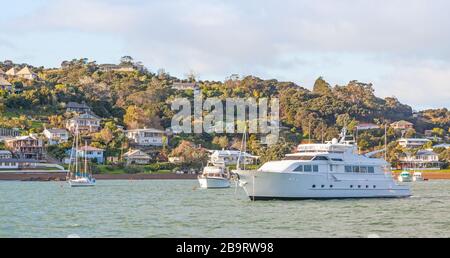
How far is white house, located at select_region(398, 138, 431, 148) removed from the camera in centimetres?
13895

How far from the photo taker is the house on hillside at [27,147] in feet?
356

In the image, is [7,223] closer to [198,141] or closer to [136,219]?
[136,219]

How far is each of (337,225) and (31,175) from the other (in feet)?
236

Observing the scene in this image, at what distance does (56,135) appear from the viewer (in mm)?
115688

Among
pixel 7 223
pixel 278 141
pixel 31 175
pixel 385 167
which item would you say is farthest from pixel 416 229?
pixel 278 141

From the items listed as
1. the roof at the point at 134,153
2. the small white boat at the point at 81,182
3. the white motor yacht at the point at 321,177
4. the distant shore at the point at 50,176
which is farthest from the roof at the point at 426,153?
the white motor yacht at the point at 321,177

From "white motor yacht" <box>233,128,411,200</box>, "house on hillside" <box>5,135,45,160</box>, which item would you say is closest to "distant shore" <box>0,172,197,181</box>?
"house on hillside" <box>5,135,45,160</box>

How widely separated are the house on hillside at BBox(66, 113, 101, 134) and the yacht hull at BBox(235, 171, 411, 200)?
7882 centimetres

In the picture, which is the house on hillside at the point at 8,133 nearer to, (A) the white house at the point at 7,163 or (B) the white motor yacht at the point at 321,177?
(A) the white house at the point at 7,163

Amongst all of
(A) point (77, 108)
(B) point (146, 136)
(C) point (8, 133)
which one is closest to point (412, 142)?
(B) point (146, 136)

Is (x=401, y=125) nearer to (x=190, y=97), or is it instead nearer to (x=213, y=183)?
(x=190, y=97)

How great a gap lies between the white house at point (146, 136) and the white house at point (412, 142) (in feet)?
141

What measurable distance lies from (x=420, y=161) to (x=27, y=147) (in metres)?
61.5
